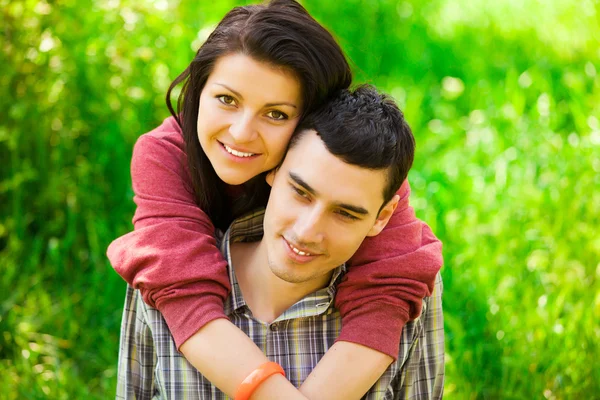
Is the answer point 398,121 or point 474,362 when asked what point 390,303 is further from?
point 474,362

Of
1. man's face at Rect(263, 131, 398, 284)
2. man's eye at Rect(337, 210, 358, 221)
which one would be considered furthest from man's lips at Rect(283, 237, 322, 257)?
man's eye at Rect(337, 210, 358, 221)

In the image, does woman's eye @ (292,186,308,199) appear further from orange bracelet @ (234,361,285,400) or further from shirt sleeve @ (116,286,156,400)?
shirt sleeve @ (116,286,156,400)

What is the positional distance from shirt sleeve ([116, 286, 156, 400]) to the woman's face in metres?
0.60

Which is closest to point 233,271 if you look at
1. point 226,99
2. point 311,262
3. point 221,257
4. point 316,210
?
point 221,257

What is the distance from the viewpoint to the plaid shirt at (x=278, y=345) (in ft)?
8.05

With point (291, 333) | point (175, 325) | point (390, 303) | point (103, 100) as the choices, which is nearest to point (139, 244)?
point (175, 325)

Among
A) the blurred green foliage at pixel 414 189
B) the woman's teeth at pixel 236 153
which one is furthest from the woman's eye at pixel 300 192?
the blurred green foliage at pixel 414 189

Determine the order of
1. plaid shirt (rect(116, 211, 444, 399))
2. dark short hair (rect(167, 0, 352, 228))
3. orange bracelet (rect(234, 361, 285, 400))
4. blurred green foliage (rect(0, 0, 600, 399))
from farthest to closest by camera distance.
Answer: blurred green foliage (rect(0, 0, 600, 399))
plaid shirt (rect(116, 211, 444, 399))
dark short hair (rect(167, 0, 352, 228))
orange bracelet (rect(234, 361, 285, 400))

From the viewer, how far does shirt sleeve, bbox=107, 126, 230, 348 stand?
2340mm

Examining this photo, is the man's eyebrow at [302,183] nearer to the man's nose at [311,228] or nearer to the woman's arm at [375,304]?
the man's nose at [311,228]

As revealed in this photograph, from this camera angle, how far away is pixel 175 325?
235 cm

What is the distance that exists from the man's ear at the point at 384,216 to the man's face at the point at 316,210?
0.06 m

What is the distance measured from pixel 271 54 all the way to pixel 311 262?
0.64 metres

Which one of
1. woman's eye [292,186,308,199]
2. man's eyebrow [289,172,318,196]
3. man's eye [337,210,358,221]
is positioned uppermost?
man's eyebrow [289,172,318,196]
